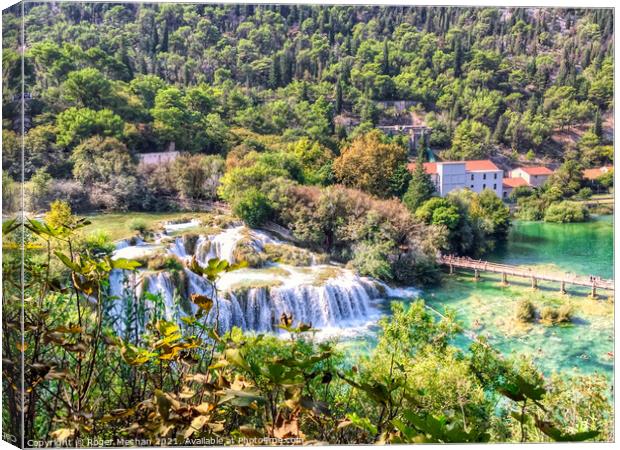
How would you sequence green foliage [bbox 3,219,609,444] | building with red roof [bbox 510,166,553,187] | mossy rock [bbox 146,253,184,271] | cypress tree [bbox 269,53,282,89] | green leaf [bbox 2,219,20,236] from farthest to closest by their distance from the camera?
building with red roof [bbox 510,166,553,187] < cypress tree [bbox 269,53,282,89] < mossy rock [bbox 146,253,184,271] < green leaf [bbox 2,219,20,236] < green foliage [bbox 3,219,609,444]

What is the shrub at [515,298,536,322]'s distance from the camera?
423 cm

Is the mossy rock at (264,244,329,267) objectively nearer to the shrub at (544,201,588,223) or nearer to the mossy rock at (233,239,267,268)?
the mossy rock at (233,239,267,268)

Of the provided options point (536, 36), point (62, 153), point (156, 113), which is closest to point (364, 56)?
point (536, 36)

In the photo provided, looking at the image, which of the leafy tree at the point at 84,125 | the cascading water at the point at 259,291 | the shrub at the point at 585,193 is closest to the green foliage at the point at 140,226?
the cascading water at the point at 259,291

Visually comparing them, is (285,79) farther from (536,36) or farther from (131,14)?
(536,36)

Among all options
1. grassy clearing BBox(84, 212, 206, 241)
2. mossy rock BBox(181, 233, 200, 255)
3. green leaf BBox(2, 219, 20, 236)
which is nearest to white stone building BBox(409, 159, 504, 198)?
mossy rock BBox(181, 233, 200, 255)

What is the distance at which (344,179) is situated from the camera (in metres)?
4.38

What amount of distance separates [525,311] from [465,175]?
89cm

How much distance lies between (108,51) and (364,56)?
1.50 meters

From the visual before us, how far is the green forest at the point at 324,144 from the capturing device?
385cm

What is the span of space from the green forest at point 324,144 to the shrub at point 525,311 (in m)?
0.27

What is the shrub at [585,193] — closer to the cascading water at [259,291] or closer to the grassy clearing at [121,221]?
the cascading water at [259,291]

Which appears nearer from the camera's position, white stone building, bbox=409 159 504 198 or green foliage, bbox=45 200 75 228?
green foliage, bbox=45 200 75 228

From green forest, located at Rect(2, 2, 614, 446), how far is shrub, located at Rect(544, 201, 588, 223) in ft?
0.04
